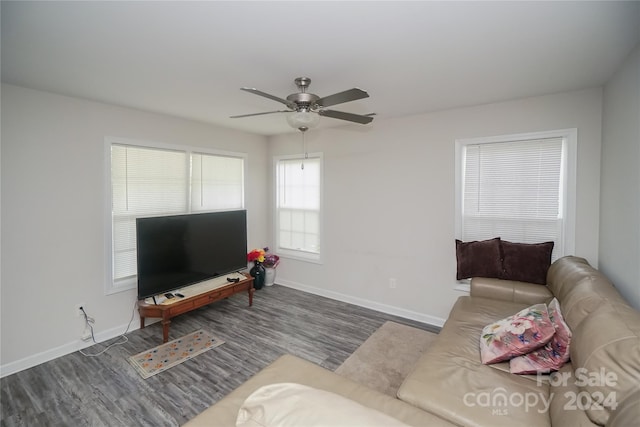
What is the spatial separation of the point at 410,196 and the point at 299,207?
191cm

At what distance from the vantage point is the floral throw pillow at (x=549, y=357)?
5.35ft

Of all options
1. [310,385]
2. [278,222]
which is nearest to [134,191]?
[278,222]

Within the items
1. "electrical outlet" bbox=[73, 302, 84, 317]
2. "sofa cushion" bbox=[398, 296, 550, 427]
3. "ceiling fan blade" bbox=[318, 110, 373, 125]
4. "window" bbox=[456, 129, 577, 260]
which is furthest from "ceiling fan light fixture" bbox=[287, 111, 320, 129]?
"electrical outlet" bbox=[73, 302, 84, 317]

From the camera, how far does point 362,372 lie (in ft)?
8.48

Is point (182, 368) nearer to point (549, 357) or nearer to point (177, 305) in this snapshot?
point (177, 305)

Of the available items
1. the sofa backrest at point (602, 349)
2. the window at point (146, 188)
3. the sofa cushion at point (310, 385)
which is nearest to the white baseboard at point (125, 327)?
the window at point (146, 188)

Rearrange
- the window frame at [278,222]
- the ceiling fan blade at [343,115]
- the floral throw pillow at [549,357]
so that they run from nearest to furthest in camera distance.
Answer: the floral throw pillow at [549,357]
the ceiling fan blade at [343,115]
the window frame at [278,222]

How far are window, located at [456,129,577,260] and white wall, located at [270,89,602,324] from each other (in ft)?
0.28

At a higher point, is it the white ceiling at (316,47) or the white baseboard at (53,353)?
the white ceiling at (316,47)

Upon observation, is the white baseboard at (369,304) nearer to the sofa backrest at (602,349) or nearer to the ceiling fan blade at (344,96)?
the sofa backrest at (602,349)

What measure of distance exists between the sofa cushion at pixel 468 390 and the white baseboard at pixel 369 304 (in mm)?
1548

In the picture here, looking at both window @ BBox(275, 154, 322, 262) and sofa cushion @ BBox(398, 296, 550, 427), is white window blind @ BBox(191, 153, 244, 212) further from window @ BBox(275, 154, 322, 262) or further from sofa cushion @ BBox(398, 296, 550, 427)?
sofa cushion @ BBox(398, 296, 550, 427)

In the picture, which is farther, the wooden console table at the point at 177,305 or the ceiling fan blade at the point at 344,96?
the wooden console table at the point at 177,305

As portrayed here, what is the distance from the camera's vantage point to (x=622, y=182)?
2.12 m
